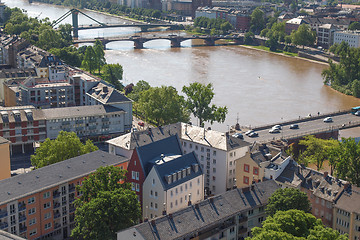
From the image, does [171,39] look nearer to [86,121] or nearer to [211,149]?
[86,121]

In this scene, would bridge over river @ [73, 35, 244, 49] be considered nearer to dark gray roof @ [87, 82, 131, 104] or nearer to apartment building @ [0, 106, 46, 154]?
dark gray roof @ [87, 82, 131, 104]

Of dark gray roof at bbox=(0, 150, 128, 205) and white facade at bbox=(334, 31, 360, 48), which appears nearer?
dark gray roof at bbox=(0, 150, 128, 205)

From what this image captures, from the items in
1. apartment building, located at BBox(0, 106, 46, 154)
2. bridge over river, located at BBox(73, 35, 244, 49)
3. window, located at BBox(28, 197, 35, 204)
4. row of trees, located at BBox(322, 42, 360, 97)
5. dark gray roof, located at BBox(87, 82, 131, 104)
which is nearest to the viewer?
window, located at BBox(28, 197, 35, 204)

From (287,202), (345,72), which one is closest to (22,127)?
(287,202)

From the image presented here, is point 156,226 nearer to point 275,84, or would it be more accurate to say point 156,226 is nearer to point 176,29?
point 275,84

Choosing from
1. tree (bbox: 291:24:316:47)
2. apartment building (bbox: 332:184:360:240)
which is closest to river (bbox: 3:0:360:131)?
tree (bbox: 291:24:316:47)

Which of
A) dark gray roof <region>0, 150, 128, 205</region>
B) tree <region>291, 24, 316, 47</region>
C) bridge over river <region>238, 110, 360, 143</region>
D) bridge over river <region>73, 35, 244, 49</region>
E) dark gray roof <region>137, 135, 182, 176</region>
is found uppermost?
tree <region>291, 24, 316, 47</region>
